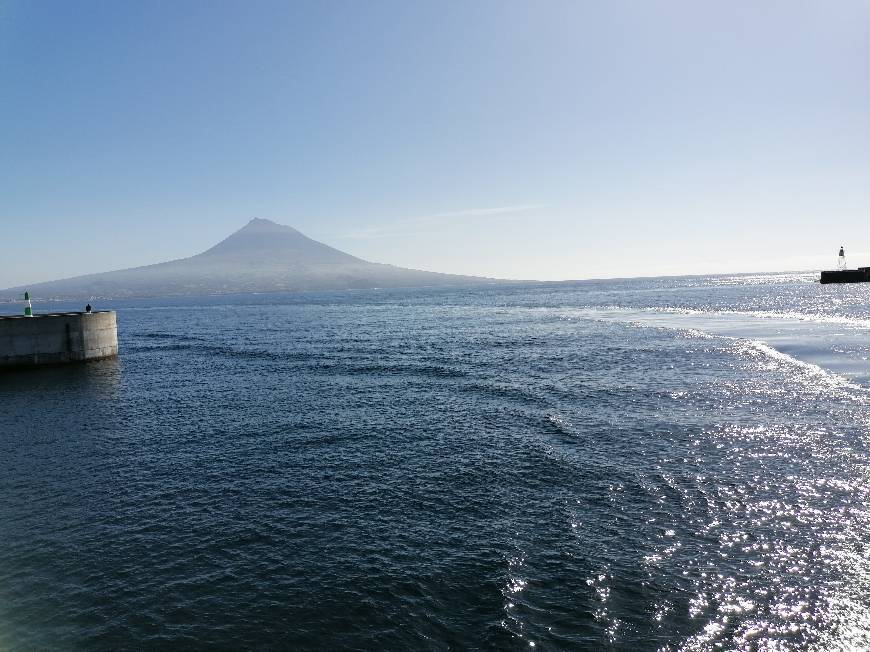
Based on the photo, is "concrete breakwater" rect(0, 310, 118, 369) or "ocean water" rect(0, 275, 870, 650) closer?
"ocean water" rect(0, 275, 870, 650)

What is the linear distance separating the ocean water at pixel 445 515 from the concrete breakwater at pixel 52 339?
11122mm

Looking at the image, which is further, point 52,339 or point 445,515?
point 52,339

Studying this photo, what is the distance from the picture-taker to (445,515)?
651 inches

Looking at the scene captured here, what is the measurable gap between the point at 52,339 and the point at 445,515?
152 feet

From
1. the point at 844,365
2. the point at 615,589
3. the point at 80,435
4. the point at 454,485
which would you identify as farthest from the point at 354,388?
the point at 844,365

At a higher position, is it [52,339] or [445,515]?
[52,339]

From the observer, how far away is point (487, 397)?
32.8 metres

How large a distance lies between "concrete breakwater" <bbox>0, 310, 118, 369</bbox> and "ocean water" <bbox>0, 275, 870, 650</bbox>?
1112cm

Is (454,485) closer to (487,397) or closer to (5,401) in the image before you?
(487,397)

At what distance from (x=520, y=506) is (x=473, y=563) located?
12.6 ft

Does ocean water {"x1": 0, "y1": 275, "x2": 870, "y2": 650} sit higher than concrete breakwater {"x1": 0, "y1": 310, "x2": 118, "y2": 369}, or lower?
lower

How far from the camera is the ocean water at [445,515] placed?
11492 mm

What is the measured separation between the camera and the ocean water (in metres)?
11.5

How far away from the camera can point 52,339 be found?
4647 cm
